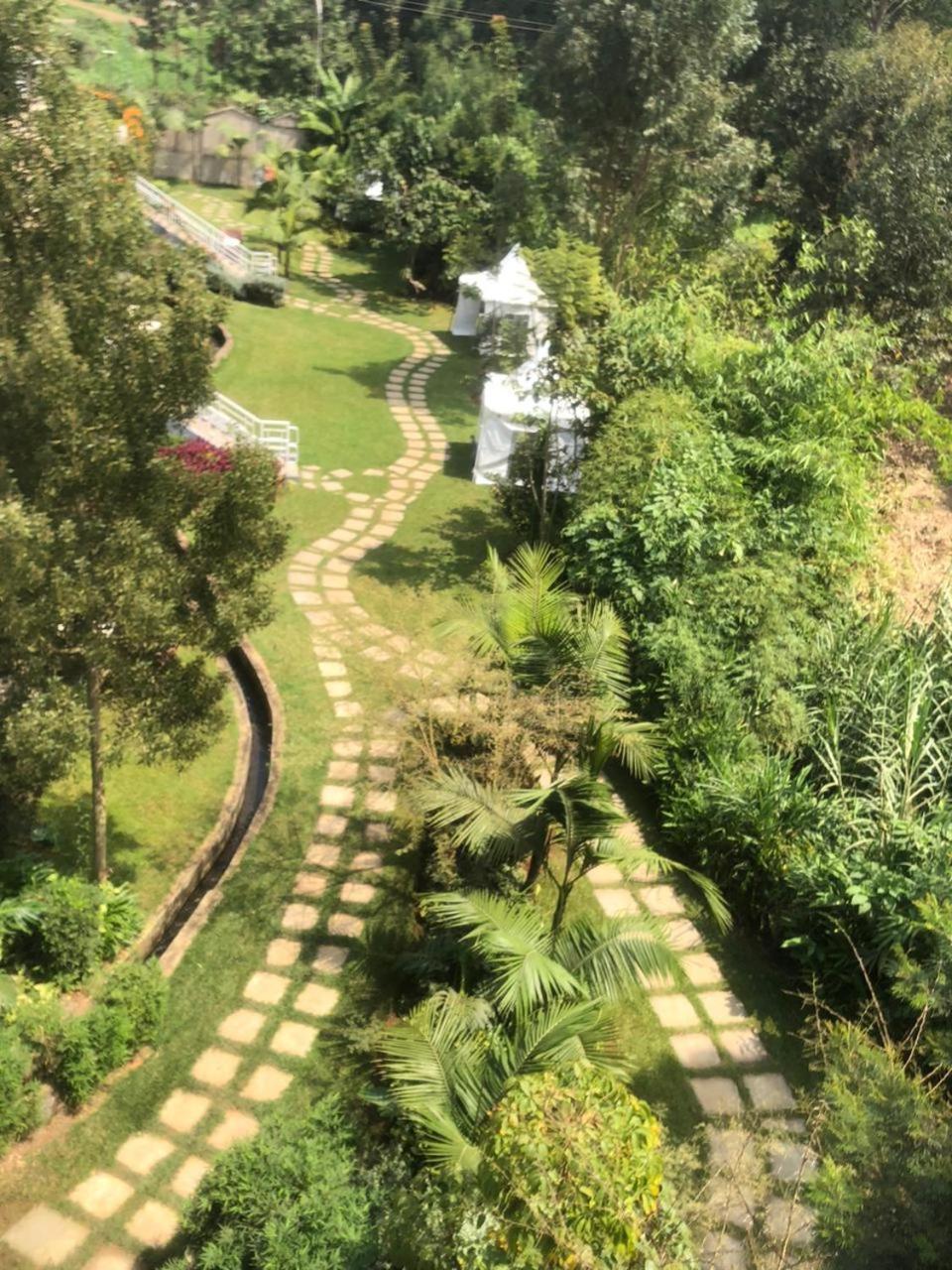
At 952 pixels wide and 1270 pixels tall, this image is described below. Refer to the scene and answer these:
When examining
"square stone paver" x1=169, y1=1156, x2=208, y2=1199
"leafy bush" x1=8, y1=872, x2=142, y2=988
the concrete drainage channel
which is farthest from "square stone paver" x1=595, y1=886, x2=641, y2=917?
"leafy bush" x1=8, y1=872, x2=142, y2=988

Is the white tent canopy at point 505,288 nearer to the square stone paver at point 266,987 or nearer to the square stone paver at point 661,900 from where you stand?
the square stone paver at point 661,900

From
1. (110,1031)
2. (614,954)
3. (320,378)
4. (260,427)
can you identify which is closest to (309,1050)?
(110,1031)

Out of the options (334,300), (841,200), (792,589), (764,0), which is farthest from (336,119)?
(792,589)

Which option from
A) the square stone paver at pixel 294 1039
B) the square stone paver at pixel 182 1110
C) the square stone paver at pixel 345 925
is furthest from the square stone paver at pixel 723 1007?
the square stone paver at pixel 182 1110

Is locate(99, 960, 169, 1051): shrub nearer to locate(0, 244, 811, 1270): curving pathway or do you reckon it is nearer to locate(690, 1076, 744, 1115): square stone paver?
locate(0, 244, 811, 1270): curving pathway

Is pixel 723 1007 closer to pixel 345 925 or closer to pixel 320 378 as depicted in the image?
pixel 345 925
